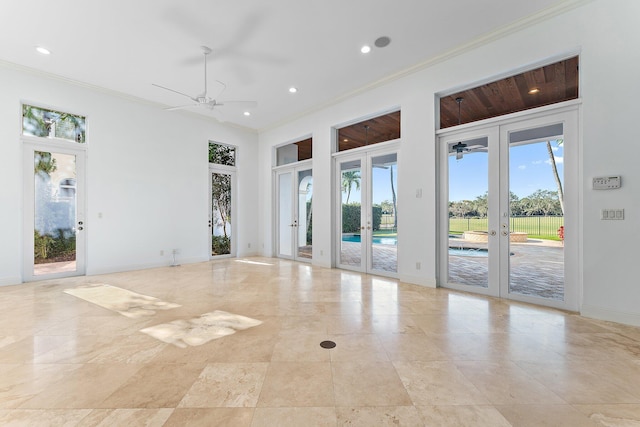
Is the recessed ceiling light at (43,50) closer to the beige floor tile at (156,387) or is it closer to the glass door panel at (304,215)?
the glass door panel at (304,215)

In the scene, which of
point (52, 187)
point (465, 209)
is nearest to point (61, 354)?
point (52, 187)

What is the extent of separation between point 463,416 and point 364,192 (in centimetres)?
419

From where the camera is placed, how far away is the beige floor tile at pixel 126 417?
1.49 metres

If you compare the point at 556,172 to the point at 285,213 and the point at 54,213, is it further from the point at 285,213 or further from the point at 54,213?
the point at 54,213

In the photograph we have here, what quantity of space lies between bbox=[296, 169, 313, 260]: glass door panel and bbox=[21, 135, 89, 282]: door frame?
432 cm

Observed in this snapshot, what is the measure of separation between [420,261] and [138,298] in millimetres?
4315

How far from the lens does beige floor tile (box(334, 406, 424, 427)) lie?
59.3 inches

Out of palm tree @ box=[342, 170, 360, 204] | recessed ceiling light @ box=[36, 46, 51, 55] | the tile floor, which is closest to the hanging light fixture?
palm tree @ box=[342, 170, 360, 204]

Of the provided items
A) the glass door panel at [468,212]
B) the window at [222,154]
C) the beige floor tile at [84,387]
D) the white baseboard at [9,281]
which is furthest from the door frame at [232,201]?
the glass door panel at [468,212]

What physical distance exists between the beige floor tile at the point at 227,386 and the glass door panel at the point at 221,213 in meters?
5.38

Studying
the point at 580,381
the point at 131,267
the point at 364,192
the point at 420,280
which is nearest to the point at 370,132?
the point at 364,192

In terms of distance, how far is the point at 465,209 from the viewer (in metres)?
4.19

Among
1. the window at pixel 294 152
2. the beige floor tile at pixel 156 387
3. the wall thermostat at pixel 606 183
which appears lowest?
the beige floor tile at pixel 156 387

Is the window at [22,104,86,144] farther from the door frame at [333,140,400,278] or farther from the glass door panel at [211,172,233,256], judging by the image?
the door frame at [333,140,400,278]
